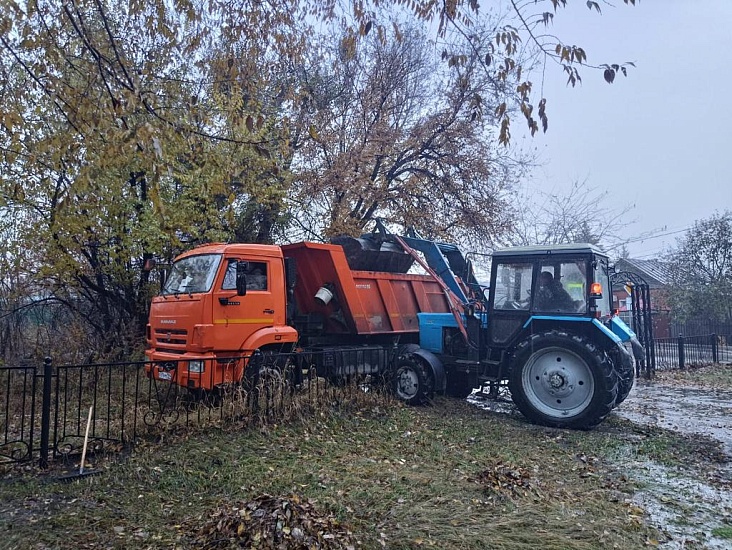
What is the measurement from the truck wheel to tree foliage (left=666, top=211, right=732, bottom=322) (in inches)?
809

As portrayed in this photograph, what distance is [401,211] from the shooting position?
15.4 meters

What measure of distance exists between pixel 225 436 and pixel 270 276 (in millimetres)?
2980

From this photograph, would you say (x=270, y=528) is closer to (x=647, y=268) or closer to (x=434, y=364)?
(x=434, y=364)

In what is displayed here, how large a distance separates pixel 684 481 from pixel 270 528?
15.0ft

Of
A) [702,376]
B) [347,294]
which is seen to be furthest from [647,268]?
[347,294]

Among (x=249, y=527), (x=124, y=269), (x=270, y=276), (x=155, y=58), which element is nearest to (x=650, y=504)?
(x=249, y=527)

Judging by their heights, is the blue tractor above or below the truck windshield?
below

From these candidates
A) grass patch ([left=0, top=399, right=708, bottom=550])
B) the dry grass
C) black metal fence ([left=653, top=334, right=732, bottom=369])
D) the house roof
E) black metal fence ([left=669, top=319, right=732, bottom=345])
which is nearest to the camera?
grass patch ([left=0, top=399, right=708, bottom=550])

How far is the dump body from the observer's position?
385 inches

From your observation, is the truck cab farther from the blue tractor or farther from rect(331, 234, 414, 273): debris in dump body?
the blue tractor

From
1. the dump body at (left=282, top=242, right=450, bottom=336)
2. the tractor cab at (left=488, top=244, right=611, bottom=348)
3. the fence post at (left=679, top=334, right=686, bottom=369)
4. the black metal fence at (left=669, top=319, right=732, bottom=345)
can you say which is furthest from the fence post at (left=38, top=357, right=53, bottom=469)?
the black metal fence at (left=669, top=319, right=732, bottom=345)

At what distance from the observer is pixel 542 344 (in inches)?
335

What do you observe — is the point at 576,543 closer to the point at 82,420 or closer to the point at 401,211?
the point at 82,420

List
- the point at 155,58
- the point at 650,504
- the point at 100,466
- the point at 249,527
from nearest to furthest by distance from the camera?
1. the point at 249,527
2. the point at 650,504
3. the point at 100,466
4. the point at 155,58
